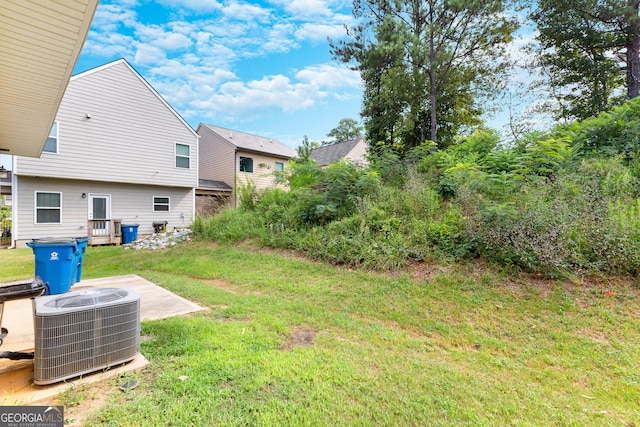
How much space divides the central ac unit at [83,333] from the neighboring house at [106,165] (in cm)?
Answer: 946

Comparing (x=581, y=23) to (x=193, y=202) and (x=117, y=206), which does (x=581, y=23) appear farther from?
(x=117, y=206)

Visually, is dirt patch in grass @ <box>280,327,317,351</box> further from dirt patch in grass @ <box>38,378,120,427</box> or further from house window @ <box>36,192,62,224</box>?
house window @ <box>36,192,62,224</box>

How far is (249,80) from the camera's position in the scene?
12.1 metres

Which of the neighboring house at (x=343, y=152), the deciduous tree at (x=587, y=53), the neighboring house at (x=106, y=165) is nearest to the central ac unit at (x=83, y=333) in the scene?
the neighboring house at (x=106, y=165)

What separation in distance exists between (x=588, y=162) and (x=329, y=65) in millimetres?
8410

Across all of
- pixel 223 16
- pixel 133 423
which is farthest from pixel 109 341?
pixel 223 16

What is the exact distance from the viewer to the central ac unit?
74.3 inches

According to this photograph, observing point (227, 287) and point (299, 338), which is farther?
point (227, 287)

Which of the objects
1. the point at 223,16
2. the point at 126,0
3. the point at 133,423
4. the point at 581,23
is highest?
the point at 581,23

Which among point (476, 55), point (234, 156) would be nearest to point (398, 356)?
point (476, 55)

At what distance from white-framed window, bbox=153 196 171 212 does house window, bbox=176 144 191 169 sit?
172cm

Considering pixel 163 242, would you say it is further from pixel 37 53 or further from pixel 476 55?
pixel 476 55

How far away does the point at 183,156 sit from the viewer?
13.2m

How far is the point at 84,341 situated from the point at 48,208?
11.8 metres
